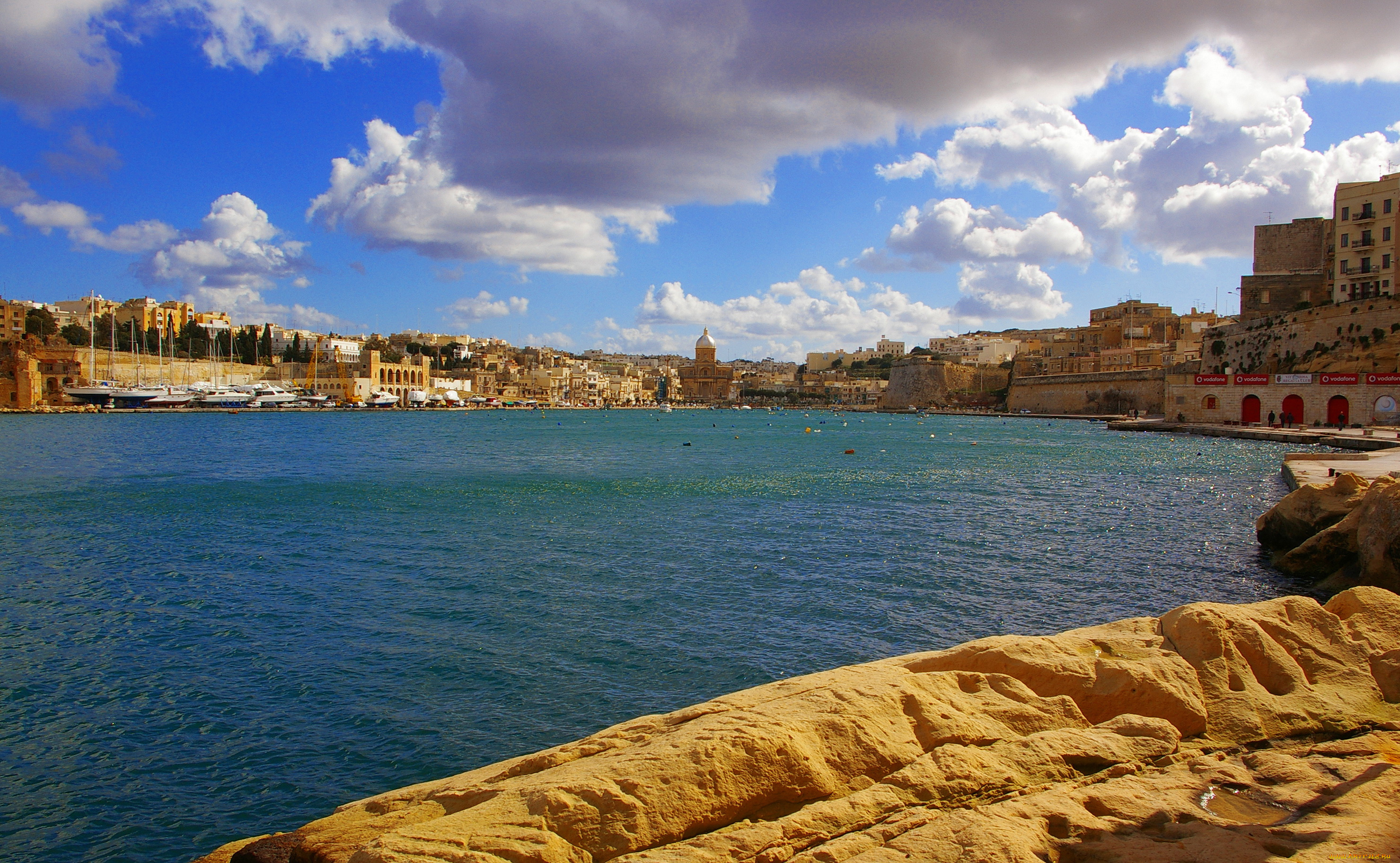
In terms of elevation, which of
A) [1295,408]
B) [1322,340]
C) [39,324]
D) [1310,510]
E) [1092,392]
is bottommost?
[1310,510]

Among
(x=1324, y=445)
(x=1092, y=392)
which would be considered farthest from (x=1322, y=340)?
(x=1092, y=392)

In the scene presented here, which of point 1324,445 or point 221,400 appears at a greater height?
point 1324,445

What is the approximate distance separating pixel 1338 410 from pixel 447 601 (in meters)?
32.8

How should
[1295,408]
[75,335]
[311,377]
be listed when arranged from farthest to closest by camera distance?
[311,377]
[75,335]
[1295,408]

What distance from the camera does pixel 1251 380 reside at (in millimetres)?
32750

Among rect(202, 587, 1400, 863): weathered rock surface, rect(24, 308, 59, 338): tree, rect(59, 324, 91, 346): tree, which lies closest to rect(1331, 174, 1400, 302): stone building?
rect(202, 587, 1400, 863): weathered rock surface

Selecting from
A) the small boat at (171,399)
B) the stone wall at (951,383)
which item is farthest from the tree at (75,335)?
the stone wall at (951,383)

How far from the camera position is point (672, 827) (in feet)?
8.09

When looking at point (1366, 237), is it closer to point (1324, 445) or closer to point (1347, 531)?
point (1324, 445)

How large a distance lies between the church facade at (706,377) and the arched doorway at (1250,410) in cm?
9110

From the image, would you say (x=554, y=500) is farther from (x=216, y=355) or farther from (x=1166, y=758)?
(x=216, y=355)

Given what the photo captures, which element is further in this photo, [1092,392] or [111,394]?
[111,394]

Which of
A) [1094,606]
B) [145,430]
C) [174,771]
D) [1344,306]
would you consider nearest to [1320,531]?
[1094,606]

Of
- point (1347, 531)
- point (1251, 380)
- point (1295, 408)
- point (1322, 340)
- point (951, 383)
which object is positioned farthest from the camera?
point (951, 383)
